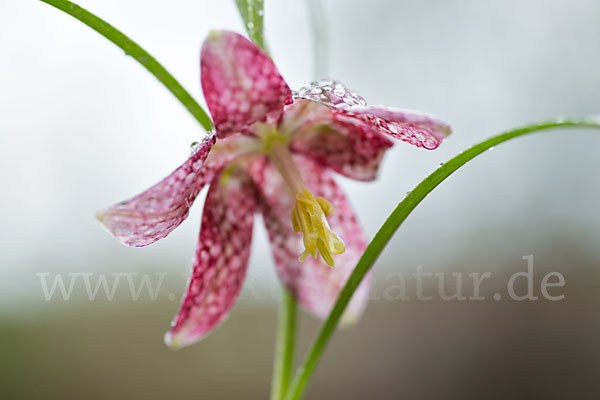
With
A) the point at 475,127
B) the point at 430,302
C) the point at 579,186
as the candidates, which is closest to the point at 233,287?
the point at 430,302

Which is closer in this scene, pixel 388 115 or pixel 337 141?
pixel 388 115

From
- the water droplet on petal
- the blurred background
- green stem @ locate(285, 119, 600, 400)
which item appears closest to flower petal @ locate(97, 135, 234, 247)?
the water droplet on petal

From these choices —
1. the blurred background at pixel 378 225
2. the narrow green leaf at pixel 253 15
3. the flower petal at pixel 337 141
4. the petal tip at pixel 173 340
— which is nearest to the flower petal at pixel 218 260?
the petal tip at pixel 173 340

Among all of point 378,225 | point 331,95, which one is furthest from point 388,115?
point 378,225

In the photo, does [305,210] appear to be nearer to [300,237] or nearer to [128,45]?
[300,237]

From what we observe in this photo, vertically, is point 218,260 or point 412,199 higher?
point 412,199

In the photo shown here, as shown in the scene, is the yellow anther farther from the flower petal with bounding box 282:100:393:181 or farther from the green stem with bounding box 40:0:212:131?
the green stem with bounding box 40:0:212:131

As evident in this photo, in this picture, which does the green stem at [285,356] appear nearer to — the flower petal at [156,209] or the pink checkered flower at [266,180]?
the pink checkered flower at [266,180]

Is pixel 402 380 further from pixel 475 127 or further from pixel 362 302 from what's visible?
pixel 362 302
